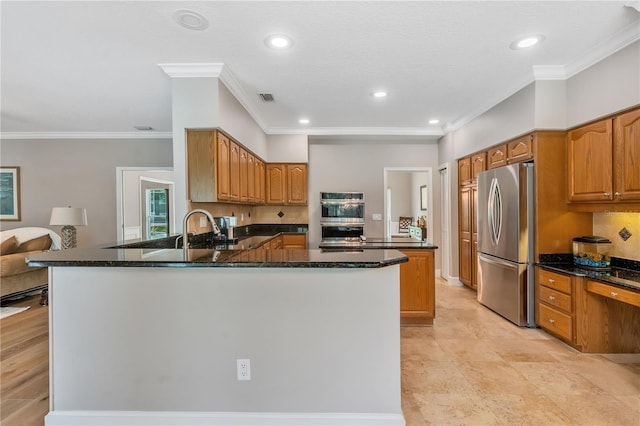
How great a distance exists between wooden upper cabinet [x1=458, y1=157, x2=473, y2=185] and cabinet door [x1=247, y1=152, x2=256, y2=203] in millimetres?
3168

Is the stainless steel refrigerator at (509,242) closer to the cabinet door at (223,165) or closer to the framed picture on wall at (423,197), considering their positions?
the cabinet door at (223,165)

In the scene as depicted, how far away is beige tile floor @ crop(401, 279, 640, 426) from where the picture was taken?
1903 millimetres

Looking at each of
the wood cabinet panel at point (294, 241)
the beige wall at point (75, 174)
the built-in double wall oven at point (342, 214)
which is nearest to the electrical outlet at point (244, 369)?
the wood cabinet panel at point (294, 241)

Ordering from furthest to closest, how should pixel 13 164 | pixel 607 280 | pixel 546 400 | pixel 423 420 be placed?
1. pixel 13 164
2. pixel 607 280
3. pixel 546 400
4. pixel 423 420

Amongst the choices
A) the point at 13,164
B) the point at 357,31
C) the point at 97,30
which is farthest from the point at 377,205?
the point at 13,164

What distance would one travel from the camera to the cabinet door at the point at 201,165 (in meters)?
2.99

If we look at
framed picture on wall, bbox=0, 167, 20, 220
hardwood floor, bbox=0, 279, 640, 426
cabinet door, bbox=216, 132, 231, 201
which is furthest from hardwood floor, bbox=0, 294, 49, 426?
framed picture on wall, bbox=0, 167, 20, 220

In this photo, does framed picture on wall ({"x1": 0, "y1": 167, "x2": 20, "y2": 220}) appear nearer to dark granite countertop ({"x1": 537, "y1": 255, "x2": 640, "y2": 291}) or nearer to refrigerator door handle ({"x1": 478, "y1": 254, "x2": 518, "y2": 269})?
refrigerator door handle ({"x1": 478, "y1": 254, "x2": 518, "y2": 269})

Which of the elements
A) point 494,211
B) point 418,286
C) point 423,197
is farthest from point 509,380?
point 423,197

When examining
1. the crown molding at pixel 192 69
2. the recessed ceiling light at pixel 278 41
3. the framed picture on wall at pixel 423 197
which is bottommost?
the framed picture on wall at pixel 423 197

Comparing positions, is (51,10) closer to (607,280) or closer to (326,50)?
(326,50)

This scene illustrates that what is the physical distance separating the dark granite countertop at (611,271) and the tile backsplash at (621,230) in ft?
0.24

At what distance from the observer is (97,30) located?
89.7 inches

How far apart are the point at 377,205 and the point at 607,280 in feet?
11.9
